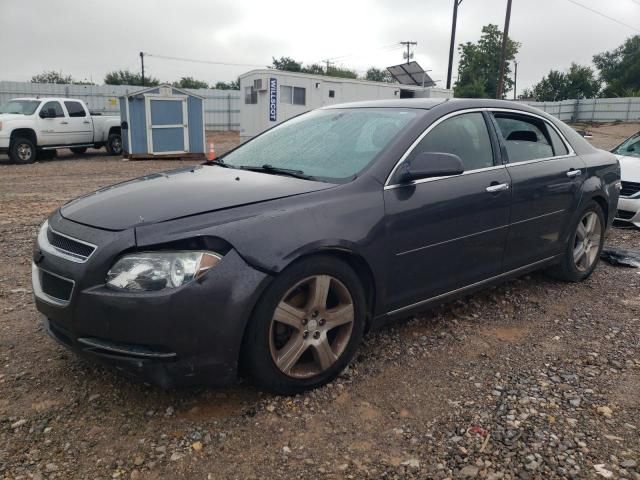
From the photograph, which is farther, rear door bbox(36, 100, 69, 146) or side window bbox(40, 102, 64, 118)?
side window bbox(40, 102, 64, 118)

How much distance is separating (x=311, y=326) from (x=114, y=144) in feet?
55.1

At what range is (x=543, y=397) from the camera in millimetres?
2973

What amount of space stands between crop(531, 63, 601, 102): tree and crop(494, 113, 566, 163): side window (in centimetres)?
6013

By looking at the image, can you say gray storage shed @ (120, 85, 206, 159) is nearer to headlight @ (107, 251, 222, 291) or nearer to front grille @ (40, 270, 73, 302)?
front grille @ (40, 270, 73, 302)

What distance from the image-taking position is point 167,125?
16.5 meters

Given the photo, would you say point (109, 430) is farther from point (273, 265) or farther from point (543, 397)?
point (543, 397)

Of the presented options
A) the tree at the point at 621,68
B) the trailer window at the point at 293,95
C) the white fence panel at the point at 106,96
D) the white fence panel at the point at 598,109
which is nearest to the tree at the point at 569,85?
the tree at the point at 621,68

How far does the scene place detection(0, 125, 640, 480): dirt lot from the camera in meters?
2.39

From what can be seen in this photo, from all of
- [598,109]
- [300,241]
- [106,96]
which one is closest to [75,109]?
[106,96]

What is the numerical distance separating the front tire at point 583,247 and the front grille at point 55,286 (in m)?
3.92

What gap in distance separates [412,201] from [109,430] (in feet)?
6.69

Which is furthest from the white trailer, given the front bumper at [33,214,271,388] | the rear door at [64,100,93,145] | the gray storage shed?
the front bumper at [33,214,271,388]

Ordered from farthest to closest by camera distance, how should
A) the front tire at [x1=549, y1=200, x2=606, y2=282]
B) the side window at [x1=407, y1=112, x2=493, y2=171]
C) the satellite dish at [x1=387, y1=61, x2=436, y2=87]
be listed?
the satellite dish at [x1=387, y1=61, x2=436, y2=87] < the front tire at [x1=549, y1=200, x2=606, y2=282] < the side window at [x1=407, y1=112, x2=493, y2=171]

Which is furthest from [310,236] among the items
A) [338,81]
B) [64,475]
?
[338,81]
